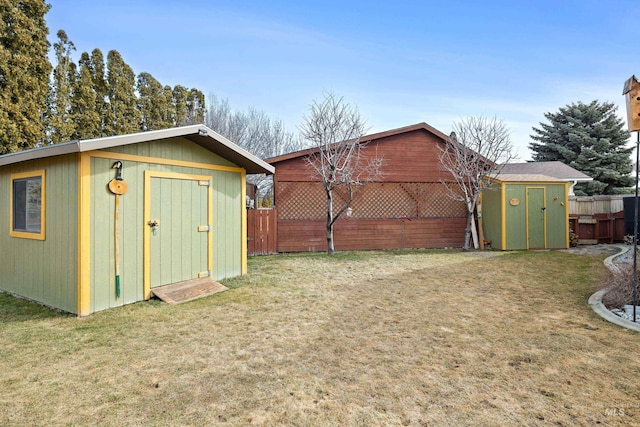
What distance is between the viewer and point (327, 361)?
2.79 meters

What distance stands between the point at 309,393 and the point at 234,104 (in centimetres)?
1846

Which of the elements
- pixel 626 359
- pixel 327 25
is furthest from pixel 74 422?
pixel 327 25

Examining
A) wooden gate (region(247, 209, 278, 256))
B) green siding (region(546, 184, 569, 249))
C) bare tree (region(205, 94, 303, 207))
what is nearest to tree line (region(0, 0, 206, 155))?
bare tree (region(205, 94, 303, 207))

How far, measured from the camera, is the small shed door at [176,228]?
4.66 metres

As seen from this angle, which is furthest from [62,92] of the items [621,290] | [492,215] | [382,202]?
[621,290]

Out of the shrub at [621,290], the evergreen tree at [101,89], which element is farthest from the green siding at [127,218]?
Answer: the evergreen tree at [101,89]

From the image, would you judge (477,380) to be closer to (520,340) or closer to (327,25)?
(520,340)

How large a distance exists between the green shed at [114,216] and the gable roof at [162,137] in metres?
0.01

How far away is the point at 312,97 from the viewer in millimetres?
10242

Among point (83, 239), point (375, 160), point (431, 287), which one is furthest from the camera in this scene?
point (375, 160)

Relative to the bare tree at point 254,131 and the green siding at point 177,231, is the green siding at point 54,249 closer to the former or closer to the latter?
the green siding at point 177,231

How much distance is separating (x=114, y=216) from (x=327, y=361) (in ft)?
10.4

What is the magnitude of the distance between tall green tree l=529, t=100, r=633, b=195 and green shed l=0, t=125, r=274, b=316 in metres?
20.6

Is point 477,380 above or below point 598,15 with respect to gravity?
below
